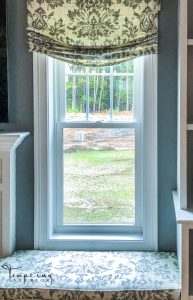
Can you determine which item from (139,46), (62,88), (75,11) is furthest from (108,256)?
(75,11)

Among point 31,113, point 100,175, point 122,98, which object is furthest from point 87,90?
point 100,175

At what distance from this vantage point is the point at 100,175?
3084mm

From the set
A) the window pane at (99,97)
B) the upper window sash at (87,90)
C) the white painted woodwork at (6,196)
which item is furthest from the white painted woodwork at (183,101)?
the white painted woodwork at (6,196)

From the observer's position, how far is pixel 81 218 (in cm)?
312

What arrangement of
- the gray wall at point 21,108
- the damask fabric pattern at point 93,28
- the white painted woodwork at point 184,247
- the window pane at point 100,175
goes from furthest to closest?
1. the window pane at point 100,175
2. the gray wall at point 21,108
3. the damask fabric pattern at point 93,28
4. the white painted woodwork at point 184,247

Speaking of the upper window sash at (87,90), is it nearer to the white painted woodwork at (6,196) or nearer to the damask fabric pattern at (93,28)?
the damask fabric pattern at (93,28)

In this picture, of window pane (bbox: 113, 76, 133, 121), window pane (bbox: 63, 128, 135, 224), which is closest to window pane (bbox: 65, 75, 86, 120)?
window pane (bbox: 63, 128, 135, 224)

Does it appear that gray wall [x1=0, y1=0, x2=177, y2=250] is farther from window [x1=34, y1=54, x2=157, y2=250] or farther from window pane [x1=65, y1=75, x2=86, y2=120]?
window pane [x1=65, y1=75, x2=86, y2=120]

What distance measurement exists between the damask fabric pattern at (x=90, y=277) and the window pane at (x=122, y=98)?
3.06ft

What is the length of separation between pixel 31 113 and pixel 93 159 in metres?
0.52

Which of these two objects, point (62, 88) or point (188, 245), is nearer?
point (188, 245)

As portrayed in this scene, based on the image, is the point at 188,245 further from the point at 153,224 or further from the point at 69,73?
the point at 69,73

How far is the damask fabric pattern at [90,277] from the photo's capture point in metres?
2.41

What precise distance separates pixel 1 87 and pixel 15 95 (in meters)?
0.11
